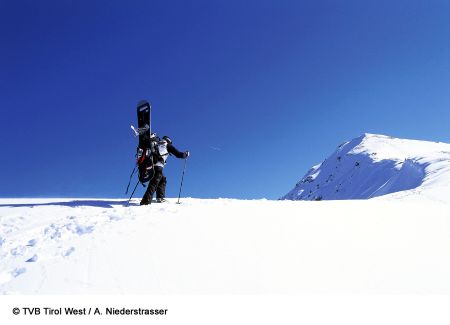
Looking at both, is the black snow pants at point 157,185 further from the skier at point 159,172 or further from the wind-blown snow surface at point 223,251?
the wind-blown snow surface at point 223,251

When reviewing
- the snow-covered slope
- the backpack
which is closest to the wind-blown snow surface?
the backpack

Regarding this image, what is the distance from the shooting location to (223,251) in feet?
22.5

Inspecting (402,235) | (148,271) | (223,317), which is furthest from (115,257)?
(402,235)

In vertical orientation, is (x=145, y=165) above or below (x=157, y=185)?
above

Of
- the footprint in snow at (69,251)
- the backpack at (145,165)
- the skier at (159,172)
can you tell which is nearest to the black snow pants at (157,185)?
the skier at (159,172)

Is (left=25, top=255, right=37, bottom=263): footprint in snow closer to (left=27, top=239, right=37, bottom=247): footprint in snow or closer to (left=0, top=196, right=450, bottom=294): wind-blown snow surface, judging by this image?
(left=0, top=196, right=450, bottom=294): wind-blown snow surface

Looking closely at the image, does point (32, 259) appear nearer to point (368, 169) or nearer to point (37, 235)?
point (37, 235)

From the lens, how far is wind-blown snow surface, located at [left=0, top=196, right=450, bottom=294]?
227 inches

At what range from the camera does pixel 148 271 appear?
19.7ft

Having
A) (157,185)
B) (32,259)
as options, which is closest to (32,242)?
(32,259)

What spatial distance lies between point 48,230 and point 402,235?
7.63m

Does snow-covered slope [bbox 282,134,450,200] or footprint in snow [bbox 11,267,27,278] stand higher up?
snow-covered slope [bbox 282,134,450,200]

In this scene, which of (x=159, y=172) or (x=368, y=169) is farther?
(x=368, y=169)

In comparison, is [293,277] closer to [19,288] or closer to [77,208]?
[19,288]
